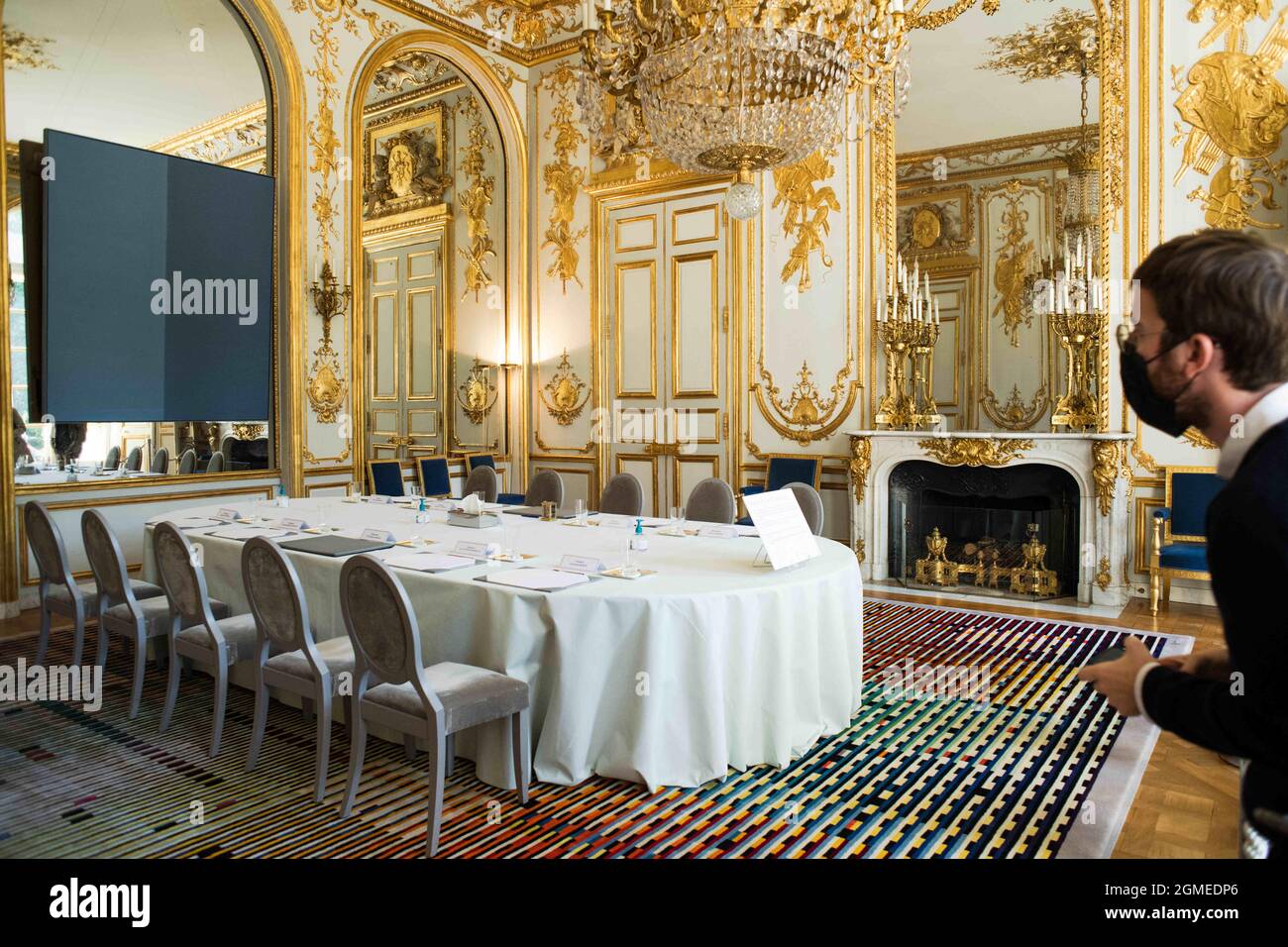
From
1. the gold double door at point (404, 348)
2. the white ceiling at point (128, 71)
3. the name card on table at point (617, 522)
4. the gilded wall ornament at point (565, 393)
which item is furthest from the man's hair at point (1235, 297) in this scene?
the gold double door at point (404, 348)

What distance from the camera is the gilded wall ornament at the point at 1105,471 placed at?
592cm

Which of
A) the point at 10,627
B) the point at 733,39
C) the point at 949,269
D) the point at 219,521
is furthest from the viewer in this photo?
the point at 949,269

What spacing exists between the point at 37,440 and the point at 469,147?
510cm

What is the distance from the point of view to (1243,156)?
5730mm

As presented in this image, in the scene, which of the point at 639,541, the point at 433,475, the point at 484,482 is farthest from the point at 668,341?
the point at 639,541

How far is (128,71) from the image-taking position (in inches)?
274

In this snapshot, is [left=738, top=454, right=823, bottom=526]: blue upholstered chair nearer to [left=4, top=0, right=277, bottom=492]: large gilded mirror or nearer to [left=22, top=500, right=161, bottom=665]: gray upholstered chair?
[left=4, top=0, right=277, bottom=492]: large gilded mirror

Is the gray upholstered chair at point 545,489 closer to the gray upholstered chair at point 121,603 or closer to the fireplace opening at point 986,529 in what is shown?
the gray upholstered chair at point 121,603

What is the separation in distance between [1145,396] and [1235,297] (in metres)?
0.18

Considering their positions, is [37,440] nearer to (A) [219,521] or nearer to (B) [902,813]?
(A) [219,521]

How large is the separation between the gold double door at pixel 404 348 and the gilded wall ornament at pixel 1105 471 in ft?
21.1

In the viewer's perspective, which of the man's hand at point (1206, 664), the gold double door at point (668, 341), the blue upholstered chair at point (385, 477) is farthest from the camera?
the gold double door at point (668, 341)

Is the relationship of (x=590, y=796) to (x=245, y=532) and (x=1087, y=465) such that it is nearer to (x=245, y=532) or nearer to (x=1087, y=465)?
(x=245, y=532)
